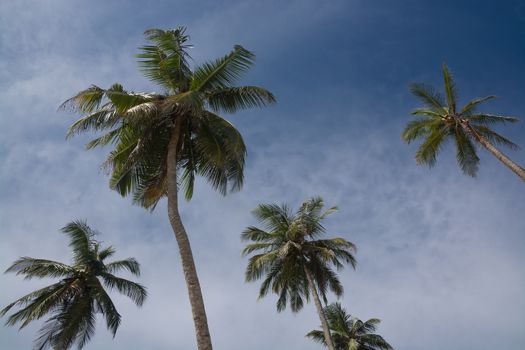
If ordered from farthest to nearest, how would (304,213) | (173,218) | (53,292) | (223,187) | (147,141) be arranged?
(304,213)
(53,292)
(223,187)
(147,141)
(173,218)

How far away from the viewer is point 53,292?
2075 cm

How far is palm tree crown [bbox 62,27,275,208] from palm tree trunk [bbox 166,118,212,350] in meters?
0.88

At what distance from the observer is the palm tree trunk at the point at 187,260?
941cm

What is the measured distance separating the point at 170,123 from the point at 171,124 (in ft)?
0.15

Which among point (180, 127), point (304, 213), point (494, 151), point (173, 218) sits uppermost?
point (304, 213)

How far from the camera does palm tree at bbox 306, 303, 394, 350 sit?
3288cm

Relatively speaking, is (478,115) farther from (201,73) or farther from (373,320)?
(373,320)

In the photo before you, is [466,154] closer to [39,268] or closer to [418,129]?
[418,129]

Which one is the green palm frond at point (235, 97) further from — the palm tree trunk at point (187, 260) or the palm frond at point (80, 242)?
the palm frond at point (80, 242)

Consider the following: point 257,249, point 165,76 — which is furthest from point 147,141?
point 257,249

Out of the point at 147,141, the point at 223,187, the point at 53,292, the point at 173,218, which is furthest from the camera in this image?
the point at 53,292

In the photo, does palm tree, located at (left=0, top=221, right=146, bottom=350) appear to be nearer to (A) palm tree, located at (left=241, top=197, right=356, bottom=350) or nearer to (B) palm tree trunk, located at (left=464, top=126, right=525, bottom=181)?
(A) palm tree, located at (left=241, top=197, right=356, bottom=350)

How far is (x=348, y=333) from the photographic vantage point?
33.4 m

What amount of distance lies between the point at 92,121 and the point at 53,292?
37.2 feet
